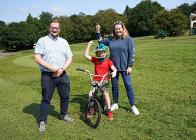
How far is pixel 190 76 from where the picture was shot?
559 inches

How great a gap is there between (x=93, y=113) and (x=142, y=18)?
9223 centimetres

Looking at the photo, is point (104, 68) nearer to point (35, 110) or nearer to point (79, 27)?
point (35, 110)

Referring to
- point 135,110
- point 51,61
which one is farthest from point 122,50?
point 51,61

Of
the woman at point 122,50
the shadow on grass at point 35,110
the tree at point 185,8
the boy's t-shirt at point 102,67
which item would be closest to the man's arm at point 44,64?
the boy's t-shirt at point 102,67

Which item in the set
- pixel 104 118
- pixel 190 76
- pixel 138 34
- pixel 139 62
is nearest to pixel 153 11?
pixel 138 34

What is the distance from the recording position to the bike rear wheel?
7813 mm

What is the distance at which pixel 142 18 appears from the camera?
98250 millimetres

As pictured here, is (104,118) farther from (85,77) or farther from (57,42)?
(85,77)

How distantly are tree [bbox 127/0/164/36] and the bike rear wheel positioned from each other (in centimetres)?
8682

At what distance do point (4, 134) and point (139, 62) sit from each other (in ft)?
46.7

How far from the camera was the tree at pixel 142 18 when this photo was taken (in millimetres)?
96312

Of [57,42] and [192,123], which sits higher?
[57,42]

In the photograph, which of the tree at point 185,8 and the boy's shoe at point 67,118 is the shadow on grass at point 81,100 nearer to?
the boy's shoe at point 67,118

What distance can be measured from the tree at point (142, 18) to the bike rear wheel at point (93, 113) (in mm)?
86821
